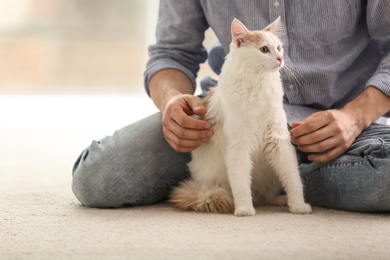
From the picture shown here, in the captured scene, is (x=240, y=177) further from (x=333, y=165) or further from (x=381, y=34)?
(x=381, y=34)

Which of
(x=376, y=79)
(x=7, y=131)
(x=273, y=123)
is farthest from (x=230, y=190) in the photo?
(x=7, y=131)

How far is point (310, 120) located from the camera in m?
1.38

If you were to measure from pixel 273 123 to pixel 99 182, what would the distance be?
0.44 metres

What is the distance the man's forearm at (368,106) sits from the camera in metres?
1.45

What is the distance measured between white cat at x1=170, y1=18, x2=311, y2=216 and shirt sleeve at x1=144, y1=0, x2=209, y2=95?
32 cm

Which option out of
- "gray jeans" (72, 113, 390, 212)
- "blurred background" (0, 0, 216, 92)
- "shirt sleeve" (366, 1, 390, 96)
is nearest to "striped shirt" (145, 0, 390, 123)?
"shirt sleeve" (366, 1, 390, 96)

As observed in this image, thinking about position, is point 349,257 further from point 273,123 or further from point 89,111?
point 89,111

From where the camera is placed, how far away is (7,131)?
304cm

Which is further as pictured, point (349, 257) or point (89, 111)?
point (89, 111)

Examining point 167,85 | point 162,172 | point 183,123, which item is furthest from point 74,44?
point 183,123

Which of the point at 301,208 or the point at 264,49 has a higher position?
the point at 264,49

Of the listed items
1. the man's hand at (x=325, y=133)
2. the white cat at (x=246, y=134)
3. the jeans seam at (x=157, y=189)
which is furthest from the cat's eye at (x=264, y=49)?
the jeans seam at (x=157, y=189)

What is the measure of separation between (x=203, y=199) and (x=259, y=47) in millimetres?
369

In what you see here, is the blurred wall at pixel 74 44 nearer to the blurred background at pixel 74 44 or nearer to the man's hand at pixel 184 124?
the blurred background at pixel 74 44
